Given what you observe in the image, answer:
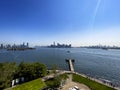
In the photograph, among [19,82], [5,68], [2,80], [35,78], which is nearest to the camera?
[2,80]

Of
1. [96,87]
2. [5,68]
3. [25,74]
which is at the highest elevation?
[5,68]

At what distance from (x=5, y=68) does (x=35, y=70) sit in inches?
433

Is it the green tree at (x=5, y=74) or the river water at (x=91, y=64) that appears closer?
the green tree at (x=5, y=74)

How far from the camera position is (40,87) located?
3288 centimetres

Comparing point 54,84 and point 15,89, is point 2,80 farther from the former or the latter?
point 54,84

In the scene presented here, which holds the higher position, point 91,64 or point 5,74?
point 5,74

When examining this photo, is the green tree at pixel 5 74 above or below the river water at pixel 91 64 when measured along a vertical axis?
above

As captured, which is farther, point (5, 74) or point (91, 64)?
point (91, 64)

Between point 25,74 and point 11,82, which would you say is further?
point 25,74

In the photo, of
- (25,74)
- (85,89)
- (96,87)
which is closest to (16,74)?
(25,74)

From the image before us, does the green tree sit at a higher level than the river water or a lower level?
higher

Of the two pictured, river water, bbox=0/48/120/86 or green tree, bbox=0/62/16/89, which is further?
river water, bbox=0/48/120/86

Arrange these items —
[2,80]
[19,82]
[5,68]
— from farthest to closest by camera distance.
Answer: [19,82] < [5,68] < [2,80]

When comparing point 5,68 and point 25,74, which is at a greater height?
point 5,68
